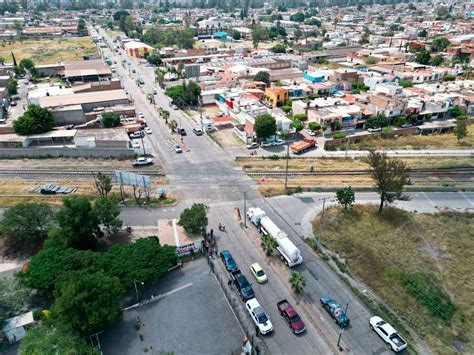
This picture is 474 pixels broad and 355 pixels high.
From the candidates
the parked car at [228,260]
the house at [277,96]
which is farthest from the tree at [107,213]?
the house at [277,96]

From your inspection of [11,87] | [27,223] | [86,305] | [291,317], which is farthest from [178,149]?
[11,87]

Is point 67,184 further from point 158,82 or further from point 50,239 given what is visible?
point 158,82

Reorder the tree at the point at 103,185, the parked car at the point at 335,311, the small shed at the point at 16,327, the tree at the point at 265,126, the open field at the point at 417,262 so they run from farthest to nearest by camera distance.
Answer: the tree at the point at 265,126 → the tree at the point at 103,185 → the open field at the point at 417,262 → the parked car at the point at 335,311 → the small shed at the point at 16,327

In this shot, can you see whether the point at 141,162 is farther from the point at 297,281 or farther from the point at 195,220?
the point at 297,281

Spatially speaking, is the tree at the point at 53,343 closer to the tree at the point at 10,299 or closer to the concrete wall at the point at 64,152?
the tree at the point at 10,299

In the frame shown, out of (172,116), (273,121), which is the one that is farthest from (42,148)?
(273,121)

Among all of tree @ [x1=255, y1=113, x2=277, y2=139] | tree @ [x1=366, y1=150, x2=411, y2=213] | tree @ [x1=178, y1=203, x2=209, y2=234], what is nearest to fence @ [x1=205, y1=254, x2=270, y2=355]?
tree @ [x1=178, y1=203, x2=209, y2=234]

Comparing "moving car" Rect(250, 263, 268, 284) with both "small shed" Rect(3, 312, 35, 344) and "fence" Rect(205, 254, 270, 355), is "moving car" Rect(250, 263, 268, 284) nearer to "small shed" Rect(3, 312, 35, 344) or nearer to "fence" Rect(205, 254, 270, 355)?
"fence" Rect(205, 254, 270, 355)
